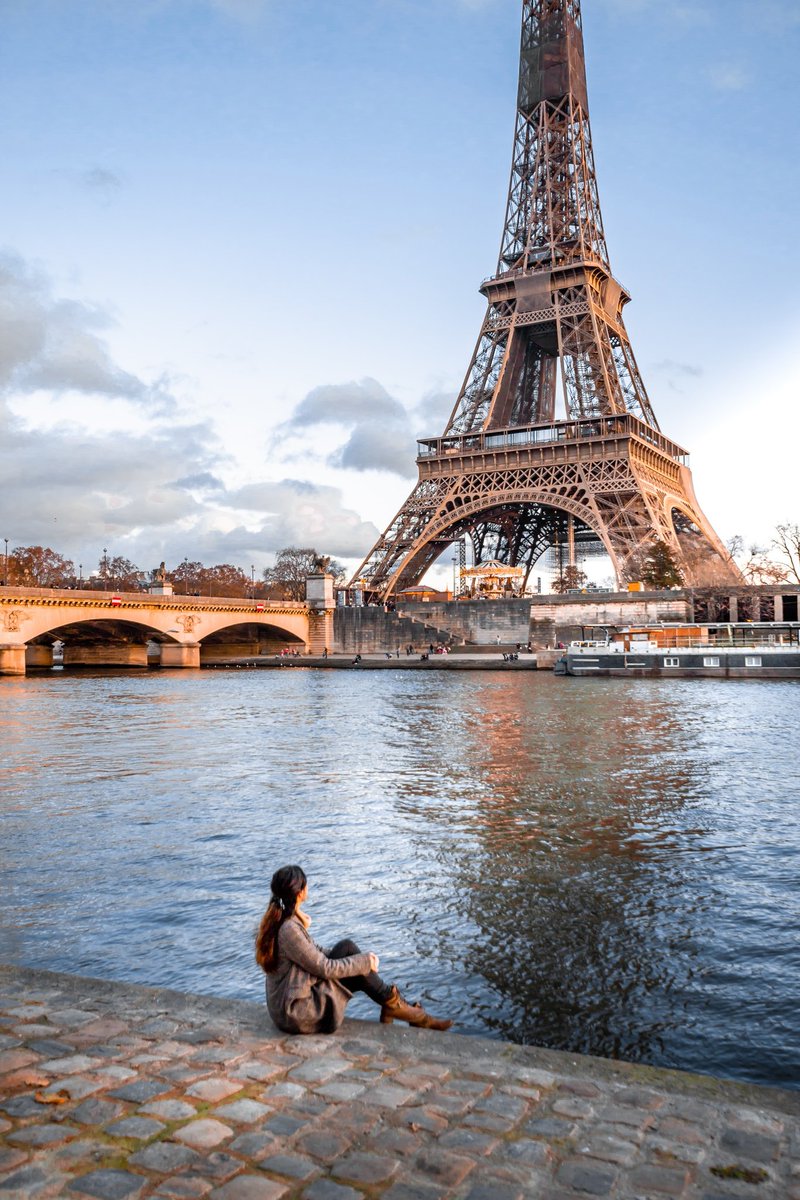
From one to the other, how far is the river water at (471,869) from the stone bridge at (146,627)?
119 ft

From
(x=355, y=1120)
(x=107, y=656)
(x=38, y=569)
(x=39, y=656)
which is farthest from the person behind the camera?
(x=38, y=569)

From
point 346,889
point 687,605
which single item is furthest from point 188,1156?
point 687,605

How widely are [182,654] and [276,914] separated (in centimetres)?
Result: 6886

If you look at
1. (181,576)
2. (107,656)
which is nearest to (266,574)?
(181,576)

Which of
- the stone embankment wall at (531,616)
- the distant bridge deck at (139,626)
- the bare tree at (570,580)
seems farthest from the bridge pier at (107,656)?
the bare tree at (570,580)

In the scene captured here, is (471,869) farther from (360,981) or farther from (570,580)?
(570,580)

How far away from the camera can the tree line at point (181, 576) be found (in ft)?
357

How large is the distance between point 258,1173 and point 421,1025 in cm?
239

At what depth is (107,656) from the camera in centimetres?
8219

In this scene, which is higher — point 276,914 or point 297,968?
point 276,914

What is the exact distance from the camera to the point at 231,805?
1539cm

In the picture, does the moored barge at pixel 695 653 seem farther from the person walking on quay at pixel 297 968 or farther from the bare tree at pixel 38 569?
the bare tree at pixel 38 569

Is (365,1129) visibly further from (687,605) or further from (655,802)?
(687,605)

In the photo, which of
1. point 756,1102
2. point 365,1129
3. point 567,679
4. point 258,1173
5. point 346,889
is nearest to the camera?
point 258,1173
